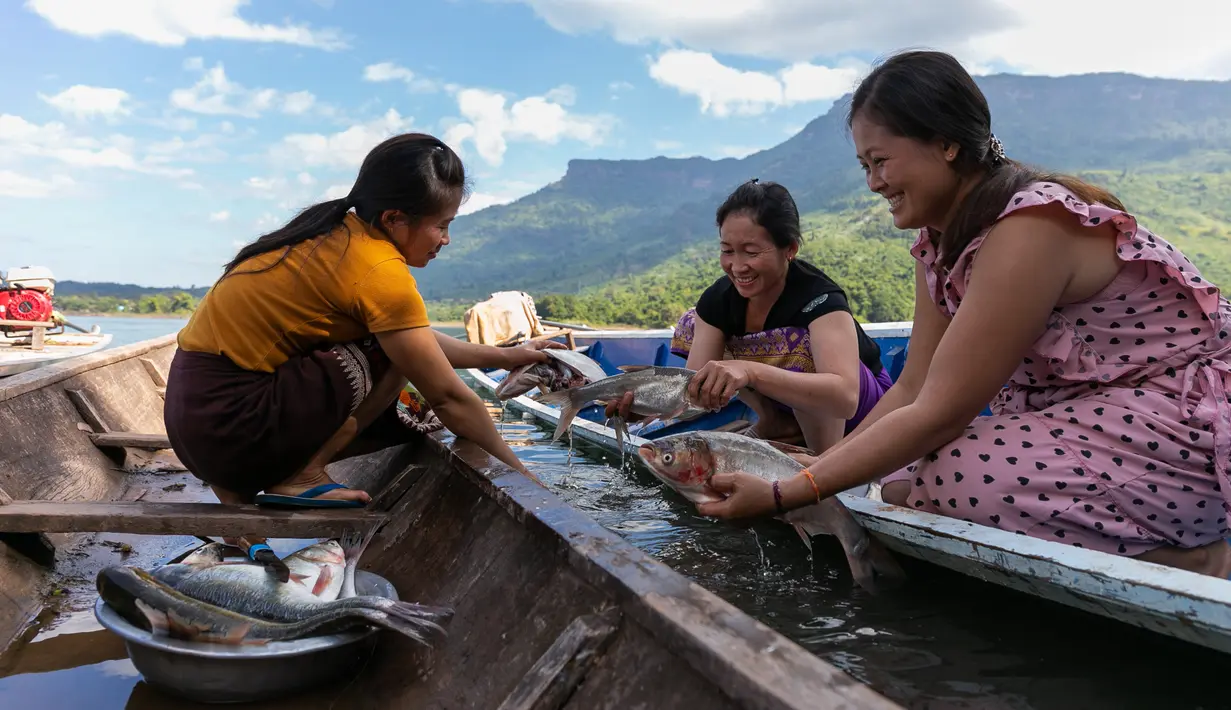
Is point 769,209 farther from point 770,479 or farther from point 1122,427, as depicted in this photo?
point 1122,427

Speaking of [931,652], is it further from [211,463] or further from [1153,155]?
[1153,155]

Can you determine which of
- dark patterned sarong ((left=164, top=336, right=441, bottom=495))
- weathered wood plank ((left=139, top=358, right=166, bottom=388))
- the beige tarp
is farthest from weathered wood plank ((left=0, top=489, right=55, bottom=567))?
the beige tarp

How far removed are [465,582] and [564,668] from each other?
898 mm

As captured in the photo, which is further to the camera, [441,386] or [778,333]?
[778,333]

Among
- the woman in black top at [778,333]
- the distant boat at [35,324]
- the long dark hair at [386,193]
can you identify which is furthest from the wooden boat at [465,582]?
the distant boat at [35,324]

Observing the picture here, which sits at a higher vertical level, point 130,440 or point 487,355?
point 487,355

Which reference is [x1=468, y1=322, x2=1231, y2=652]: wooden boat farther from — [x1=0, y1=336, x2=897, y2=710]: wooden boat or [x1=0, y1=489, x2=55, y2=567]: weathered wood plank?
[x1=0, y1=489, x2=55, y2=567]: weathered wood plank

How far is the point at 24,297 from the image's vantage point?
1988cm

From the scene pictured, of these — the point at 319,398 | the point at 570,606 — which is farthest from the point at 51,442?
the point at 570,606

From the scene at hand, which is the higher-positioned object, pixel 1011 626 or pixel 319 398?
pixel 319 398

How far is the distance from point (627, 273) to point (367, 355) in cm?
13660

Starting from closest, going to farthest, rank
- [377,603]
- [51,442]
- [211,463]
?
[377,603] → [211,463] → [51,442]

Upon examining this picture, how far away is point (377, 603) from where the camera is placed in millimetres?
2086

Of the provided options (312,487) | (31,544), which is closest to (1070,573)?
(312,487)
